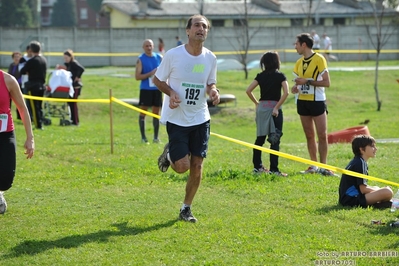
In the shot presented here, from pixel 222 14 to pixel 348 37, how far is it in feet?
41.9

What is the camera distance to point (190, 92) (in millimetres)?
7789

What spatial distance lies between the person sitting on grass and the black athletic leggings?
12.5ft

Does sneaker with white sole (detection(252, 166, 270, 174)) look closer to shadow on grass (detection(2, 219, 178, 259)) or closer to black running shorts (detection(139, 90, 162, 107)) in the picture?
shadow on grass (detection(2, 219, 178, 259))

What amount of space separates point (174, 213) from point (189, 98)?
1.42 meters

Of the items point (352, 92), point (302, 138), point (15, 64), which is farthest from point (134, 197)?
point (352, 92)

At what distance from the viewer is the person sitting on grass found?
8.40m

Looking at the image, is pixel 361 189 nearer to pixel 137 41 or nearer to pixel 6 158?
pixel 6 158

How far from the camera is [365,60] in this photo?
4744 cm

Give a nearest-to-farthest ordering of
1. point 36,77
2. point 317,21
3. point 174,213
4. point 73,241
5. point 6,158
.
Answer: point 73,241, point 6,158, point 174,213, point 36,77, point 317,21

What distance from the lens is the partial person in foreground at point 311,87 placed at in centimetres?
1095

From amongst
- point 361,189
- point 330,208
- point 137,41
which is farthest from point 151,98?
point 137,41

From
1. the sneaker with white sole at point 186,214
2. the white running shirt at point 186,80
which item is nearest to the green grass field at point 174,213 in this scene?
the sneaker with white sole at point 186,214

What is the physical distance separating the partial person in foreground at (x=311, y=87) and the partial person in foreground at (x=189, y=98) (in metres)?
3.40

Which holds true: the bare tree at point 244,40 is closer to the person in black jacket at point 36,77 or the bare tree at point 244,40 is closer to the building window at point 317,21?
the building window at point 317,21
